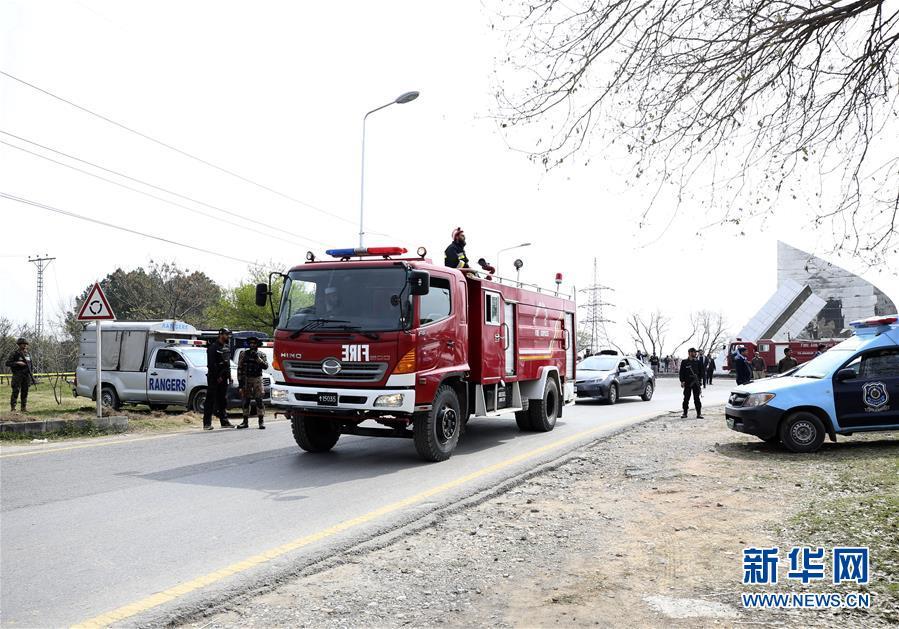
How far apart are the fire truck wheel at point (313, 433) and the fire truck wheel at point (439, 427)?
5.55 feet

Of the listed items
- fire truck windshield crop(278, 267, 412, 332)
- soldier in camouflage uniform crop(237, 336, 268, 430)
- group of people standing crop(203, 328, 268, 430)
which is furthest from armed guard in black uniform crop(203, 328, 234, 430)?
fire truck windshield crop(278, 267, 412, 332)

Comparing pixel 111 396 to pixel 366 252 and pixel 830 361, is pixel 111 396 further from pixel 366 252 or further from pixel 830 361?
pixel 830 361

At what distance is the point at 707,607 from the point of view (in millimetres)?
4109

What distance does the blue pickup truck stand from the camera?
1034 cm

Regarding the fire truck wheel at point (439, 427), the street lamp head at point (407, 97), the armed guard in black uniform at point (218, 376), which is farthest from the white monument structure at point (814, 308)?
the fire truck wheel at point (439, 427)

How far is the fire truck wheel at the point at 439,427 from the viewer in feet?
31.0

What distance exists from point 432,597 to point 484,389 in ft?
22.6

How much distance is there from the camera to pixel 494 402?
11562 millimetres

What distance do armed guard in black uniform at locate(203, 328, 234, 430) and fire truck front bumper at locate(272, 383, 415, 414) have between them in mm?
5900

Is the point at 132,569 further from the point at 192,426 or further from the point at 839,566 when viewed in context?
the point at 192,426

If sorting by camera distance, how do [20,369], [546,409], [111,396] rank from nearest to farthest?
[546,409] → [20,369] → [111,396]

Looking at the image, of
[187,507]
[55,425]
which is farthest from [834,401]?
[55,425]

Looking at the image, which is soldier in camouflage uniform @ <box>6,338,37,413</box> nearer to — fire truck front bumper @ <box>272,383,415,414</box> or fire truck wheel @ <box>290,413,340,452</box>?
fire truck wheel @ <box>290,413,340,452</box>

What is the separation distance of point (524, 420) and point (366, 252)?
5.42 m
